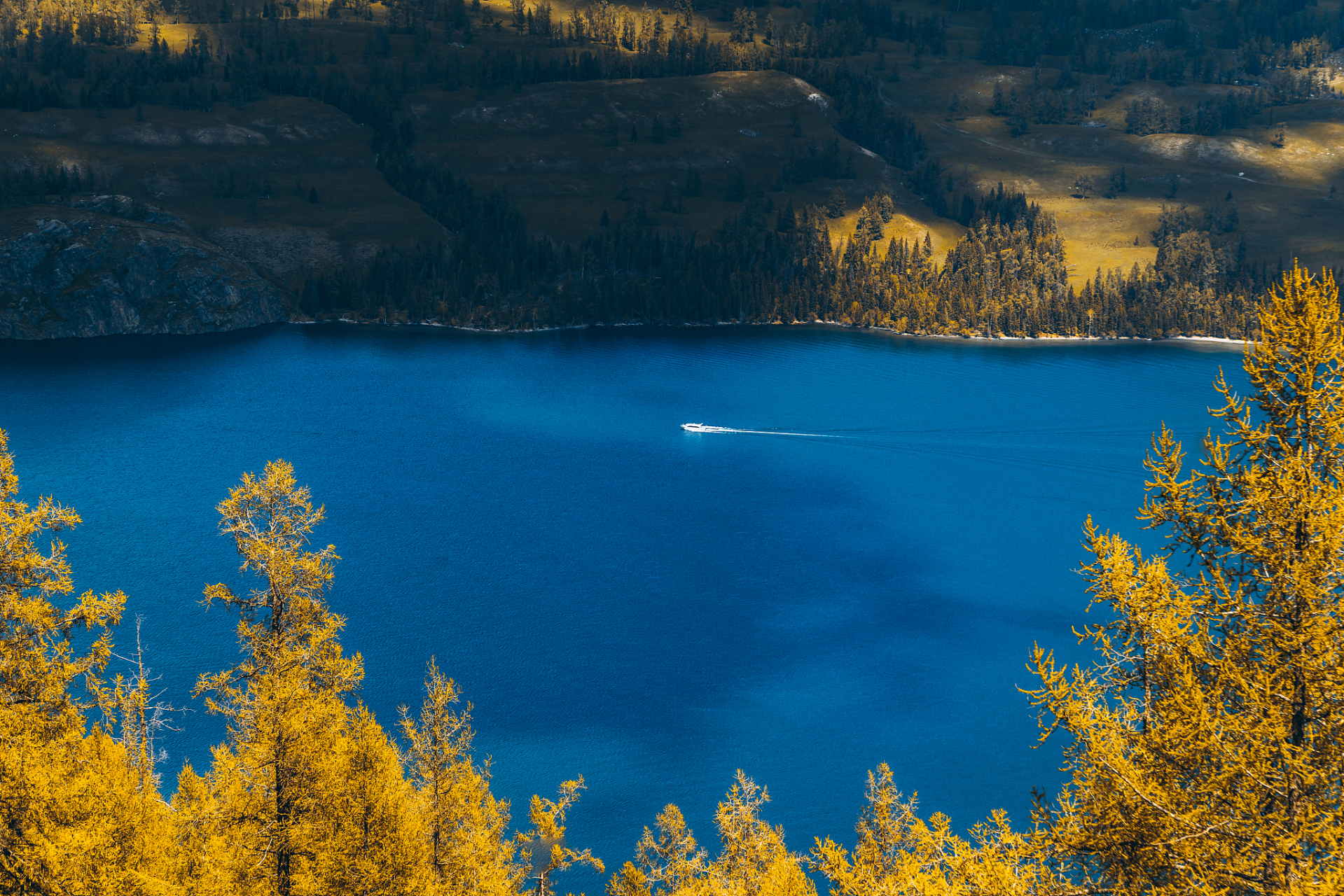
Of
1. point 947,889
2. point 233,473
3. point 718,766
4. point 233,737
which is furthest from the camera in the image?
point 233,473

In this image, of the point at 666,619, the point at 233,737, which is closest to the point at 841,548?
the point at 666,619

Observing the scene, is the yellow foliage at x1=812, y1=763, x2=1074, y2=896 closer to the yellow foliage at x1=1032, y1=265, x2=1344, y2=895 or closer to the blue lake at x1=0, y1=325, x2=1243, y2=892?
the yellow foliage at x1=1032, y1=265, x2=1344, y2=895

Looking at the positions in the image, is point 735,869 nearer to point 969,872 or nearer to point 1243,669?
point 969,872

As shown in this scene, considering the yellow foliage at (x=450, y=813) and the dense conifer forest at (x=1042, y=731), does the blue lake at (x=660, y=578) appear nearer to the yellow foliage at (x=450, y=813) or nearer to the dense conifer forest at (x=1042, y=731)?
the yellow foliage at (x=450, y=813)

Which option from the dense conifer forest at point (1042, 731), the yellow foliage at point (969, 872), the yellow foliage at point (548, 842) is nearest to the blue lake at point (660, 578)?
the yellow foliage at point (548, 842)

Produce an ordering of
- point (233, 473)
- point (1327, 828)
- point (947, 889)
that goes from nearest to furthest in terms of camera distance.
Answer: point (1327, 828) < point (947, 889) < point (233, 473)

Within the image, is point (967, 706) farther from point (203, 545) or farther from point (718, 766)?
point (203, 545)
